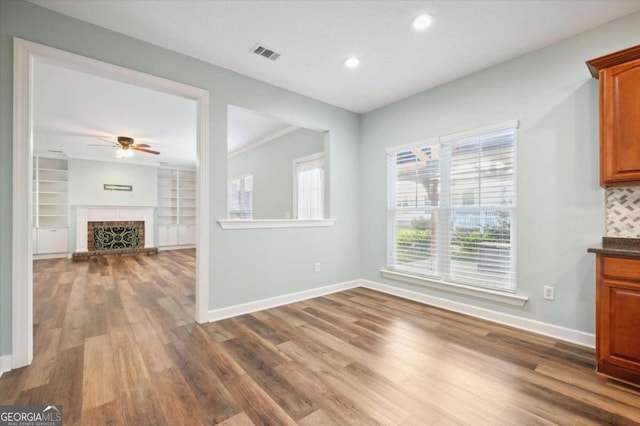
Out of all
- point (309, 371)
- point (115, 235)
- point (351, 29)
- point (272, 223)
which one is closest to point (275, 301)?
point (272, 223)

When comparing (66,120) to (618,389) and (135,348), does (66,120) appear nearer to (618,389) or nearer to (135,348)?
(135,348)

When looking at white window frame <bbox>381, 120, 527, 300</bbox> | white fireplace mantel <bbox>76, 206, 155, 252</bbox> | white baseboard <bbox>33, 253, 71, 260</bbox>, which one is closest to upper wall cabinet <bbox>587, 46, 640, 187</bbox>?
white window frame <bbox>381, 120, 527, 300</bbox>

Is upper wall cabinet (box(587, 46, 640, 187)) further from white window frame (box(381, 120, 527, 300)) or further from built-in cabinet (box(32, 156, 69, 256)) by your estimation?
built-in cabinet (box(32, 156, 69, 256))

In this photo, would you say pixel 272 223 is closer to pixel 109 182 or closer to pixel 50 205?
pixel 109 182

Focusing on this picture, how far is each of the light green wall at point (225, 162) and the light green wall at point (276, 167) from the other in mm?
967

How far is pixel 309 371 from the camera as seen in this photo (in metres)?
2.01

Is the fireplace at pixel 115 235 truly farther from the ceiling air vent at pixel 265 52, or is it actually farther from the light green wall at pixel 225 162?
the ceiling air vent at pixel 265 52

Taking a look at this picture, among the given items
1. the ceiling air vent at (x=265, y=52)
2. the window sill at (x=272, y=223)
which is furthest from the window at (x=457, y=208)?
the ceiling air vent at (x=265, y=52)

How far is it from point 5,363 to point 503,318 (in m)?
4.28

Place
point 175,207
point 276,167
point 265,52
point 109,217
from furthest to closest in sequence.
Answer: point 175,207 < point 109,217 < point 276,167 < point 265,52

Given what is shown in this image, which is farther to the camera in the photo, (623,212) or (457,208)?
(457,208)


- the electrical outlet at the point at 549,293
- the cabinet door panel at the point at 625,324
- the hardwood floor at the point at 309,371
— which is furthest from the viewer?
the electrical outlet at the point at 549,293

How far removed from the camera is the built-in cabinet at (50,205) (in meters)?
7.31

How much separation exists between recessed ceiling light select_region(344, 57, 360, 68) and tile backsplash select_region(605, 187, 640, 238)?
8.33 feet
